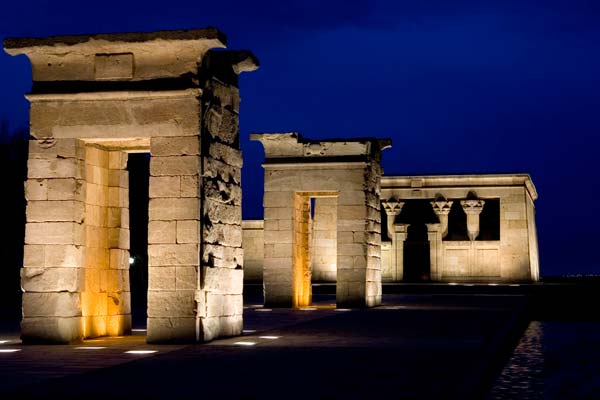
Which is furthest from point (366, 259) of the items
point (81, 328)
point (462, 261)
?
point (462, 261)

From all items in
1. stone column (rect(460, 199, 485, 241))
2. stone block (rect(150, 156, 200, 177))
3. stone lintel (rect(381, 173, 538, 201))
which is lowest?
stone block (rect(150, 156, 200, 177))

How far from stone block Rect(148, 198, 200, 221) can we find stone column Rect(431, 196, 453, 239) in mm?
26062

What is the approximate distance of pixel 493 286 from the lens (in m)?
33.4

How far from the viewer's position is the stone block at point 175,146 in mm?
13188

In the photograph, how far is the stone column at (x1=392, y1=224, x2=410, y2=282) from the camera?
3853cm

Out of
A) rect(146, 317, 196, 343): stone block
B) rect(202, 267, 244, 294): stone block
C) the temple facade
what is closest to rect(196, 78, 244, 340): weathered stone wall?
rect(202, 267, 244, 294): stone block

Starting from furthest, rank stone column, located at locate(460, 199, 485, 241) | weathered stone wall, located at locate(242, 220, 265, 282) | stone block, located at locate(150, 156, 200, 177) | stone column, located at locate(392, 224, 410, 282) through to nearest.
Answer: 1. stone column, located at locate(392, 224, 410, 282)
2. weathered stone wall, located at locate(242, 220, 265, 282)
3. stone column, located at locate(460, 199, 485, 241)
4. stone block, located at locate(150, 156, 200, 177)

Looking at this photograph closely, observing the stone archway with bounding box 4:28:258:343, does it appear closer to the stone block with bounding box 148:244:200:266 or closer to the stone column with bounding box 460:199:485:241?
the stone block with bounding box 148:244:200:266

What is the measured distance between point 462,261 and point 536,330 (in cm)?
1885

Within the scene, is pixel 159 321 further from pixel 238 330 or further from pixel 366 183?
pixel 366 183

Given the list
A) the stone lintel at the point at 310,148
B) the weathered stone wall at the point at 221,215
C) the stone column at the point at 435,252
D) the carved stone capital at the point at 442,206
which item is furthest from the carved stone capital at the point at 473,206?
the weathered stone wall at the point at 221,215

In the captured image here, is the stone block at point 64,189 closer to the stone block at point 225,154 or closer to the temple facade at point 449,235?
the stone block at point 225,154

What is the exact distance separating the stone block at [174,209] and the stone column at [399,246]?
26.1m

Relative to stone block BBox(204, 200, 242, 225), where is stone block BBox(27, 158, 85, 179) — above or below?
above
